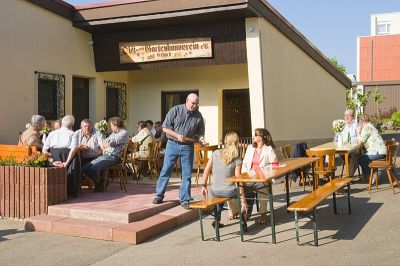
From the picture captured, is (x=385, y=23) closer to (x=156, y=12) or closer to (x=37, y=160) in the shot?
(x=156, y=12)

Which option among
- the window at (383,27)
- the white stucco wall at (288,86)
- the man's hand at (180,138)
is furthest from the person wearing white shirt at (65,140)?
the window at (383,27)

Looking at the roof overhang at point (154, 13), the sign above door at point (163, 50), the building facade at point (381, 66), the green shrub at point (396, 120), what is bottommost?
the green shrub at point (396, 120)

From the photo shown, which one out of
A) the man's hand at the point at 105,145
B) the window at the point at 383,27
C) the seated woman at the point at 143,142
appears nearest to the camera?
the man's hand at the point at 105,145

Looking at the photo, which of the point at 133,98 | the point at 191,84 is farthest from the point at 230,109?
the point at 133,98

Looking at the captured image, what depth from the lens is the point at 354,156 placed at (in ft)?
33.5

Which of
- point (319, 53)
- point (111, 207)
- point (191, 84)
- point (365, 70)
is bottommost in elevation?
point (111, 207)

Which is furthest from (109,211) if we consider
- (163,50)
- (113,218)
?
(163,50)

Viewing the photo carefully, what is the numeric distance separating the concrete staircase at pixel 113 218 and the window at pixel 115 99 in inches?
224

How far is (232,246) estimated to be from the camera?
555 centimetres

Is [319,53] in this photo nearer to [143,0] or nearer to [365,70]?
[143,0]

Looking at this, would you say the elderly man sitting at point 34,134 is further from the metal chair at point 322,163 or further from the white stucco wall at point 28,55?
the metal chair at point 322,163

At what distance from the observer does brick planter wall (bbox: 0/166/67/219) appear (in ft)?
22.7

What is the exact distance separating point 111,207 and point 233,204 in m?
1.77

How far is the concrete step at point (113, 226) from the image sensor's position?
231 inches
